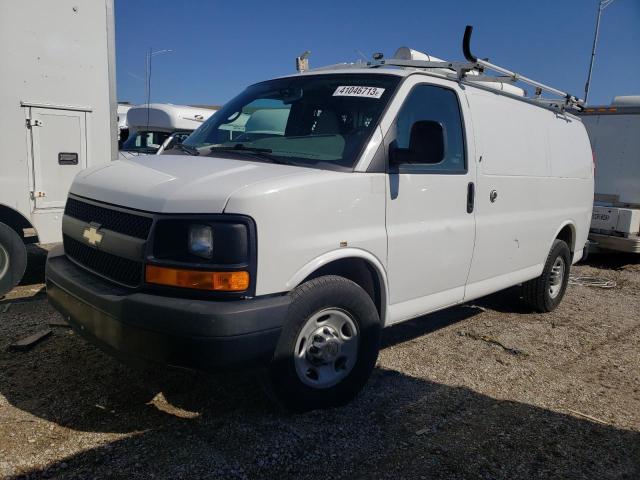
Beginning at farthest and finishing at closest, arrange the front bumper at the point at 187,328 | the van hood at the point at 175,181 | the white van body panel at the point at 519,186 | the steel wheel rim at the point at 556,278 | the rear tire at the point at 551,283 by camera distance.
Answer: the steel wheel rim at the point at 556,278, the rear tire at the point at 551,283, the white van body panel at the point at 519,186, the van hood at the point at 175,181, the front bumper at the point at 187,328

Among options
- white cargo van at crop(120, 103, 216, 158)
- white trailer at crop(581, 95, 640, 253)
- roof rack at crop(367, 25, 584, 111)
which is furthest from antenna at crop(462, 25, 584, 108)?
white cargo van at crop(120, 103, 216, 158)

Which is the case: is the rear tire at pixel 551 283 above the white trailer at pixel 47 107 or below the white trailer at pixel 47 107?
below

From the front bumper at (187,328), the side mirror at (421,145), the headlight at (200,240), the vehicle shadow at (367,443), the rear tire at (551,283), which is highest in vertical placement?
the side mirror at (421,145)

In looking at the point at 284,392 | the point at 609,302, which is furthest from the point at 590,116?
the point at 284,392

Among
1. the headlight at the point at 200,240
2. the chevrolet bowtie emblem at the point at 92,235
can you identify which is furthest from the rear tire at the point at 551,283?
the chevrolet bowtie emblem at the point at 92,235

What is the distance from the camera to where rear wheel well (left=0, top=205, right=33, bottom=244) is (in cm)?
560

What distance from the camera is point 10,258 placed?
5547mm

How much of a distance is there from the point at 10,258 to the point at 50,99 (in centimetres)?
169

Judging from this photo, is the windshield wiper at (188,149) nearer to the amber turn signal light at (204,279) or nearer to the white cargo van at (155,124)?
the amber turn signal light at (204,279)

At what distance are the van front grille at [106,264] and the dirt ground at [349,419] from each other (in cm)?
77

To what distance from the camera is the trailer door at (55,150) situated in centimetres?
561

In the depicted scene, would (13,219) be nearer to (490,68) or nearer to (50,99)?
(50,99)

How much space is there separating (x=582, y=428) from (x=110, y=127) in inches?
214

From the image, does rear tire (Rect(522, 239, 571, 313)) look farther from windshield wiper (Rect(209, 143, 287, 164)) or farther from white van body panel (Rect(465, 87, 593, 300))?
windshield wiper (Rect(209, 143, 287, 164))
